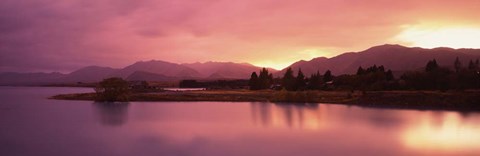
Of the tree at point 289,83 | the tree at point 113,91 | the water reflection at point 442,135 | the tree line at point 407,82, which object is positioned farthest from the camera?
the tree at point 289,83

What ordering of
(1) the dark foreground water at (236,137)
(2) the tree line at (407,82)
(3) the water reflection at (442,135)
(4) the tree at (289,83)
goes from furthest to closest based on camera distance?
(4) the tree at (289,83) → (2) the tree line at (407,82) → (3) the water reflection at (442,135) → (1) the dark foreground water at (236,137)

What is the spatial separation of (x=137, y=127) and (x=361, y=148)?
27416mm

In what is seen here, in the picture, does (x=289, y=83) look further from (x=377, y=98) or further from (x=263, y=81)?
(x=377, y=98)

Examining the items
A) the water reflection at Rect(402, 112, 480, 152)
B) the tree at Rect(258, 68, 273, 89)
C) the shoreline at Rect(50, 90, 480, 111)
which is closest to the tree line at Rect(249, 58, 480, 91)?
the shoreline at Rect(50, 90, 480, 111)

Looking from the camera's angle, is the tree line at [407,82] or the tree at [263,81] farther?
the tree at [263,81]

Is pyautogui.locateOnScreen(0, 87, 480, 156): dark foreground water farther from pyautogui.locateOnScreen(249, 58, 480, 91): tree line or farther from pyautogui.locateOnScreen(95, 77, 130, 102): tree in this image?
Result: pyautogui.locateOnScreen(249, 58, 480, 91): tree line

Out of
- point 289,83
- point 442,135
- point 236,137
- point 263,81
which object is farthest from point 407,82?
point 236,137

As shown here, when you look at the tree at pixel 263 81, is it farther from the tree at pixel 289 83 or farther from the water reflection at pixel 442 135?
the water reflection at pixel 442 135

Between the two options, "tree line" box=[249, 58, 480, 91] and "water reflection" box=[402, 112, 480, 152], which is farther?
"tree line" box=[249, 58, 480, 91]

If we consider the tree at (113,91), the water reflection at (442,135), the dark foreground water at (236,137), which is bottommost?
the water reflection at (442,135)

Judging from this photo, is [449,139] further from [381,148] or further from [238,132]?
[238,132]

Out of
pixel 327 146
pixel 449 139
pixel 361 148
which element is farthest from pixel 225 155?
pixel 449 139

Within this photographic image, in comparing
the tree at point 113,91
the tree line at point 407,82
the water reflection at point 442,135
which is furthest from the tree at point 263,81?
the water reflection at point 442,135

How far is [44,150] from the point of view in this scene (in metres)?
34.0
